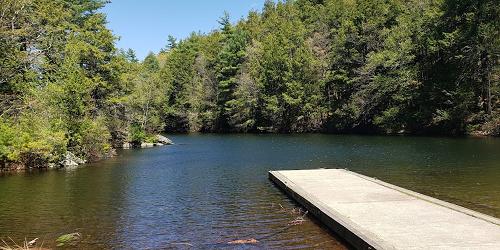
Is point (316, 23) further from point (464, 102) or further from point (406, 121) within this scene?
point (464, 102)

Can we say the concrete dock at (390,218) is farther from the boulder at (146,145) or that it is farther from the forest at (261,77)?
the boulder at (146,145)

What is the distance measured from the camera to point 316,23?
87938 mm

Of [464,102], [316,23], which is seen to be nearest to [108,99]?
[464,102]

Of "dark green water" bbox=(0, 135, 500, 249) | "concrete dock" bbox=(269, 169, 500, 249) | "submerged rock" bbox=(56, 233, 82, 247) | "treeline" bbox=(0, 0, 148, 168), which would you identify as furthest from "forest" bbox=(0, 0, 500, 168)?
"concrete dock" bbox=(269, 169, 500, 249)

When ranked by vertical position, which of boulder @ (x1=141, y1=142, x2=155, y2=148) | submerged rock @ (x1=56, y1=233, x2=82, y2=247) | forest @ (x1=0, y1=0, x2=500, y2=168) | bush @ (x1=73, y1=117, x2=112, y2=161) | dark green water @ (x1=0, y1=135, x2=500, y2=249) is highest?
forest @ (x1=0, y1=0, x2=500, y2=168)

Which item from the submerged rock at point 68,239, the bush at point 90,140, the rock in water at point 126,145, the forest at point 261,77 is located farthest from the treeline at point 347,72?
the submerged rock at point 68,239

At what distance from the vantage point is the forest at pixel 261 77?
98.9 ft

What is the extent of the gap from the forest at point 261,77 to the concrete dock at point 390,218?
62.6ft

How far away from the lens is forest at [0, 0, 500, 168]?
3016 cm

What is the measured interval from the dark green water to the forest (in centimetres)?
626

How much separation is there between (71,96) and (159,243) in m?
23.9

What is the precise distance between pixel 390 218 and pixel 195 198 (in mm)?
8779

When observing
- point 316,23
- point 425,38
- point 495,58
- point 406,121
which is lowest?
point 406,121

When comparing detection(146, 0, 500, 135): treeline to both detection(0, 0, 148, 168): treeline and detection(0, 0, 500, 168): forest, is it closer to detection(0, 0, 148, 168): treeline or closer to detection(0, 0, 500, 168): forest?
detection(0, 0, 500, 168): forest
